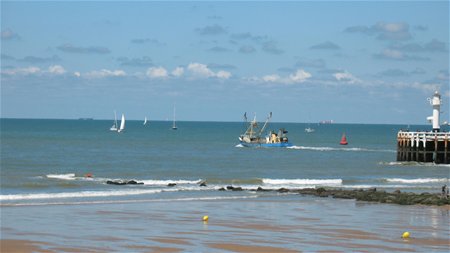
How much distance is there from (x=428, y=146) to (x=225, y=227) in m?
47.8

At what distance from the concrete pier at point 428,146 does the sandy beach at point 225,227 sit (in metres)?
35.3

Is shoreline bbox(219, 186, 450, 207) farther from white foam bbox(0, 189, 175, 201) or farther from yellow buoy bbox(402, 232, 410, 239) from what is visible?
yellow buoy bbox(402, 232, 410, 239)

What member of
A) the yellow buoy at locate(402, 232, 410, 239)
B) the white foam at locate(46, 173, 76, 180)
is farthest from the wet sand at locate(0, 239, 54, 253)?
the white foam at locate(46, 173, 76, 180)

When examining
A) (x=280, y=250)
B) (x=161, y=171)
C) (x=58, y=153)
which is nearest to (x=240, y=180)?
(x=161, y=171)

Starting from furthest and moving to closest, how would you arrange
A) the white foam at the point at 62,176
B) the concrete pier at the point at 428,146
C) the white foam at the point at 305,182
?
the concrete pier at the point at 428,146 < the white foam at the point at 62,176 < the white foam at the point at 305,182

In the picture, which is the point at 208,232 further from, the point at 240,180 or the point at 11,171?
the point at 11,171

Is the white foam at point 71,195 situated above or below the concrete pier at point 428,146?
below

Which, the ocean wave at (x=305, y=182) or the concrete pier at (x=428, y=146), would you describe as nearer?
the ocean wave at (x=305, y=182)

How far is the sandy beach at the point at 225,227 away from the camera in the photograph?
26.9 meters

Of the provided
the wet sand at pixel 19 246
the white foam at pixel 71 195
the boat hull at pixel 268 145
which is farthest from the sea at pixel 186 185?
the boat hull at pixel 268 145

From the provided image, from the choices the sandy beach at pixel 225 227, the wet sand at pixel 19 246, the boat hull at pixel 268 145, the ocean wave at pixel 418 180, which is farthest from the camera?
the boat hull at pixel 268 145

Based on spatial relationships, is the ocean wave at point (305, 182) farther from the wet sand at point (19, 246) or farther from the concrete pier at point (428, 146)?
the wet sand at point (19, 246)

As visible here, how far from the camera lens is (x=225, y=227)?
103 ft

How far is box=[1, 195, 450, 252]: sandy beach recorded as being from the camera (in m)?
26.9
